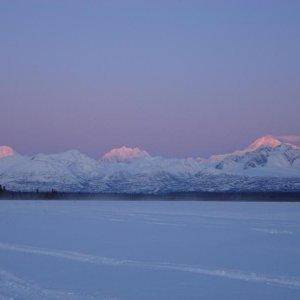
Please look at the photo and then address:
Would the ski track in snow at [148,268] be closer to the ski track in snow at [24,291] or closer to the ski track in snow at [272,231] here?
the ski track in snow at [24,291]

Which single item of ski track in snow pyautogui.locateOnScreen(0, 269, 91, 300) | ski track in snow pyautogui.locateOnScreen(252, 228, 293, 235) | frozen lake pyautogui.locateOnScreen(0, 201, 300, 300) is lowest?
ski track in snow pyautogui.locateOnScreen(0, 269, 91, 300)

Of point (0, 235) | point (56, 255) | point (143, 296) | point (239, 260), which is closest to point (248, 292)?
point (143, 296)

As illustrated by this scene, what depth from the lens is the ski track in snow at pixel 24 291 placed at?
567 inches

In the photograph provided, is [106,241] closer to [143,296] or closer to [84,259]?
[84,259]

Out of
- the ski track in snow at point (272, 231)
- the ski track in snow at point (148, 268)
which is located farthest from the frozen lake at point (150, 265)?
the ski track in snow at point (272, 231)

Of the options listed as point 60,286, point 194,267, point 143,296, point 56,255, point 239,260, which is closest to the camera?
point 143,296

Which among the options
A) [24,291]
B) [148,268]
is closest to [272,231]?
[148,268]

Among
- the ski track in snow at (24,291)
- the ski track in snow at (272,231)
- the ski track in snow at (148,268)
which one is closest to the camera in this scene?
the ski track in snow at (24,291)

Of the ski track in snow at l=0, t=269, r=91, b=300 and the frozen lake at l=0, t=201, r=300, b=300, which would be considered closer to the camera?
the ski track in snow at l=0, t=269, r=91, b=300

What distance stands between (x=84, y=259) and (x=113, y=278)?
4188 millimetres

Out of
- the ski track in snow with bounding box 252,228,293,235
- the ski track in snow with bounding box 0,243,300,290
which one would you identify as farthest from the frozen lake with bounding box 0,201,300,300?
the ski track in snow with bounding box 252,228,293,235

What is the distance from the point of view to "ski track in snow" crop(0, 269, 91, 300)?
1441 cm

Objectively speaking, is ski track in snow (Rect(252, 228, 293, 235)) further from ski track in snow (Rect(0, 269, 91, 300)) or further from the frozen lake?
ski track in snow (Rect(0, 269, 91, 300))

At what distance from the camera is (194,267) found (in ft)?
63.0
